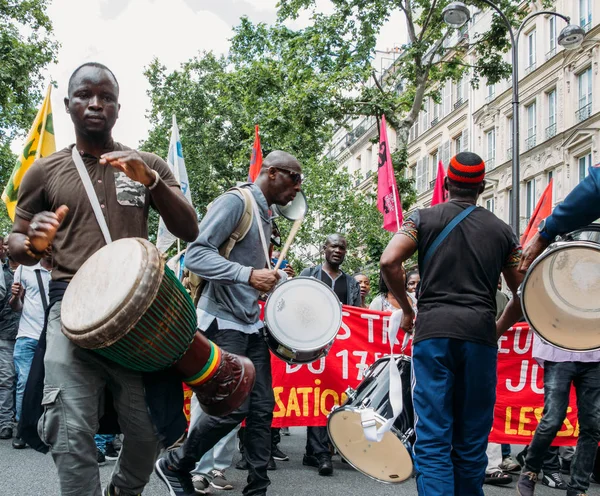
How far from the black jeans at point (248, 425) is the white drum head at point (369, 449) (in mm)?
565

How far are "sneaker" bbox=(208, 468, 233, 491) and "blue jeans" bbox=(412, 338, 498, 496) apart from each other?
2.02m

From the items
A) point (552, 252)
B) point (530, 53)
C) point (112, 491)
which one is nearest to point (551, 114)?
point (530, 53)

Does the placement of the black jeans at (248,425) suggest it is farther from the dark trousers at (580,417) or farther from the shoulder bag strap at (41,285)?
the shoulder bag strap at (41,285)

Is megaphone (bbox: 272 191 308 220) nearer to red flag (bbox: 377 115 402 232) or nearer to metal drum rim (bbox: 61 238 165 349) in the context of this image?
metal drum rim (bbox: 61 238 165 349)

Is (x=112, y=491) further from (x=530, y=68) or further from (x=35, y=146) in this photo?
(x=530, y=68)

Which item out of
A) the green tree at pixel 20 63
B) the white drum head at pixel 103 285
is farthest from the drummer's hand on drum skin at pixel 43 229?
the green tree at pixel 20 63

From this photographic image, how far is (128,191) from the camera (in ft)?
10.5

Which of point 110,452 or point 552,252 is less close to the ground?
point 552,252

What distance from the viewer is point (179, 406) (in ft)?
10.2

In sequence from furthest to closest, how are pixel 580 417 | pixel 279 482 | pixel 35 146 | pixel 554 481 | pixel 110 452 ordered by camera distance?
pixel 35 146
pixel 110 452
pixel 554 481
pixel 279 482
pixel 580 417

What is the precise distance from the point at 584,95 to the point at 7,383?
2614 centimetres

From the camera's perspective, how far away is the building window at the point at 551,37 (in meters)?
31.1

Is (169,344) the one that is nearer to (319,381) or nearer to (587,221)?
(587,221)

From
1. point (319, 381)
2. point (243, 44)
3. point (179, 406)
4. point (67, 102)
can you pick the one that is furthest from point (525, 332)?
point (243, 44)
